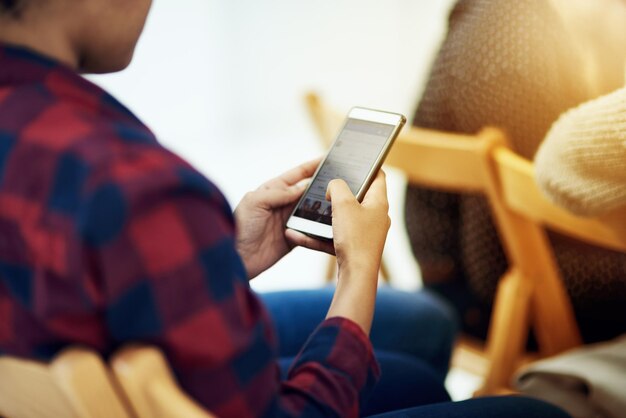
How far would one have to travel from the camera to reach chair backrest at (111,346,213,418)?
447mm

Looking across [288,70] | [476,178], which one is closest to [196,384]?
[476,178]

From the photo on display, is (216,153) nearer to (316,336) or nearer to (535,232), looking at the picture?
(535,232)

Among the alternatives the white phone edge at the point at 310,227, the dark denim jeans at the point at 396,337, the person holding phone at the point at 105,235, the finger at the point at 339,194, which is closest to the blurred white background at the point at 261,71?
the dark denim jeans at the point at 396,337

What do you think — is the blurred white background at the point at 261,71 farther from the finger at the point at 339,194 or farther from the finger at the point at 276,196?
the finger at the point at 339,194

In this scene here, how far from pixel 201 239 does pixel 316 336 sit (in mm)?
184

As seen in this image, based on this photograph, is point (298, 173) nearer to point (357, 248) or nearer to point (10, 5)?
point (357, 248)

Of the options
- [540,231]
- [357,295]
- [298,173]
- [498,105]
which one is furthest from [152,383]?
[498,105]

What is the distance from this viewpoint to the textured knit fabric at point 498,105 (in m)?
1.21

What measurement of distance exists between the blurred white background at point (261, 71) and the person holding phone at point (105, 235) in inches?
87.5

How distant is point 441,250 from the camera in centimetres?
143

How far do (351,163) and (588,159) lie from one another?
10.6 inches

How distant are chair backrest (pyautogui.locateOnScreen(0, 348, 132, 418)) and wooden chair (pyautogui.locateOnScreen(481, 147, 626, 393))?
0.70 m

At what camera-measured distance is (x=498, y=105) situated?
50.8 inches

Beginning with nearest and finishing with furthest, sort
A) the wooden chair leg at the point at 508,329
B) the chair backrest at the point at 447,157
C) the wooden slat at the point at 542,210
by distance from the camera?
the wooden slat at the point at 542,210 < the chair backrest at the point at 447,157 < the wooden chair leg at the point at 508,329
